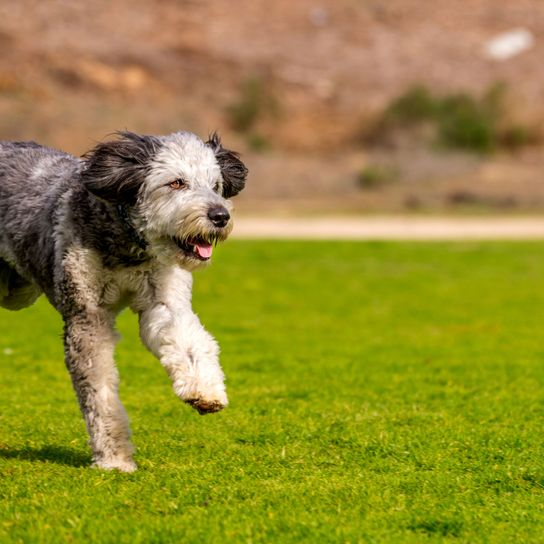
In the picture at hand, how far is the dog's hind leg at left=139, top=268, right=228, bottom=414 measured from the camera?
6.54 m

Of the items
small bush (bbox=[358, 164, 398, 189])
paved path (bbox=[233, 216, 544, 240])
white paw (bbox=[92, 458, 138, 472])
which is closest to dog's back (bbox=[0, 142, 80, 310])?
white paw (bbox=[92, 458, 138, 472])

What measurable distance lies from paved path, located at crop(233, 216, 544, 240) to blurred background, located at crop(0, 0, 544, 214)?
26.2 ft

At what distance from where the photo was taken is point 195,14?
65.6 meters

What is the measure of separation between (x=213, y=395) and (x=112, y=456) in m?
0.90

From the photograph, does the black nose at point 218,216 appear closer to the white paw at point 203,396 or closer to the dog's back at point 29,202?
the white paw at point 203,396

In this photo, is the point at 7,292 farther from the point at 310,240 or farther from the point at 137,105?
the point at 137,105

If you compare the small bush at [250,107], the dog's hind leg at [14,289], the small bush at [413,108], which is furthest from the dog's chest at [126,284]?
the small bush at [250,107]

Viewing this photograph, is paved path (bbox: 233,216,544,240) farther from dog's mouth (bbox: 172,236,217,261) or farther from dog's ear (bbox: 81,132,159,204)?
dog's mouth (bbox: 172,236,217,261)

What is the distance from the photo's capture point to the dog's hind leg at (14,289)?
831 cm

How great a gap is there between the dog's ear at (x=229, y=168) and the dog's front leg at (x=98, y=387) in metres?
1.23

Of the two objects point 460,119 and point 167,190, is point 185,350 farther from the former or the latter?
point 460,119

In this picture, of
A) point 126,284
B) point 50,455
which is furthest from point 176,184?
point 50,455

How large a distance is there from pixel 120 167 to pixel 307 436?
2.48m

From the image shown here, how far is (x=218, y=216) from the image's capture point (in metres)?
6.71
